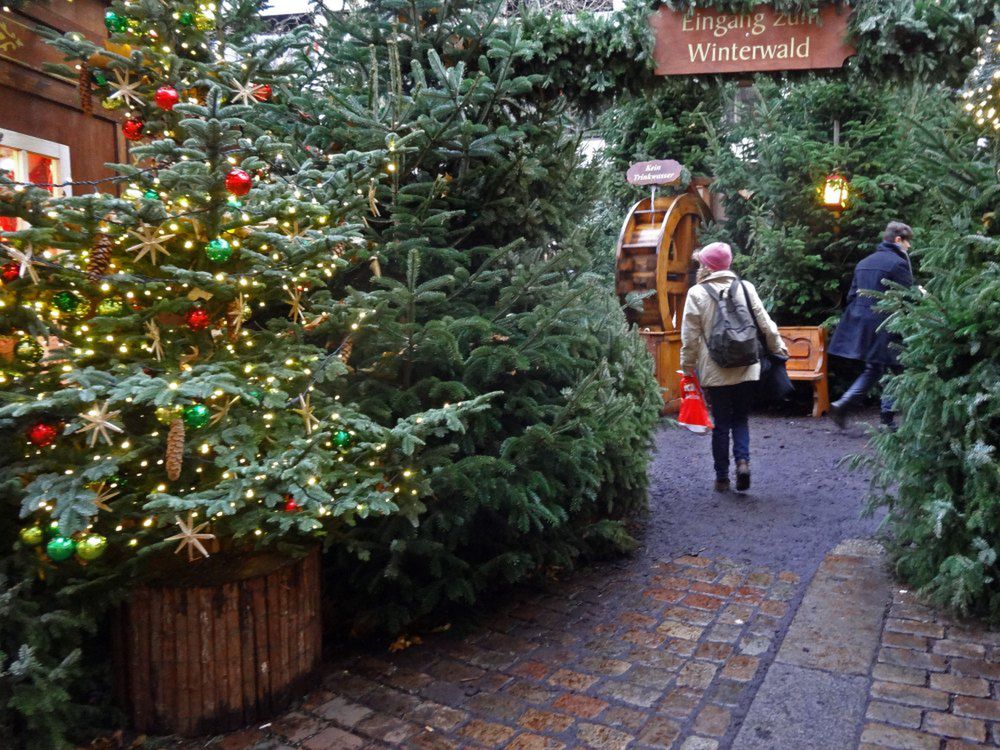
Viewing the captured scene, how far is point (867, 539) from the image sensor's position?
5.20 m

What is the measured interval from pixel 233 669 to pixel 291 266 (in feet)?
5.23

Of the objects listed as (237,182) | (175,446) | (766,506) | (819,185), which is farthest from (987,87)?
(819,185)

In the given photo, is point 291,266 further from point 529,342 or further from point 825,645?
point 825,645

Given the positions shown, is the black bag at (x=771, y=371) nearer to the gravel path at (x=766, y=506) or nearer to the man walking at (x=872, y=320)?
the gravel path at (x=766, y=506)

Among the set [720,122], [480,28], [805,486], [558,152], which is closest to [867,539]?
[805,486]

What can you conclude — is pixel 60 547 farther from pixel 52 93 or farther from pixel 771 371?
pixel 771 371

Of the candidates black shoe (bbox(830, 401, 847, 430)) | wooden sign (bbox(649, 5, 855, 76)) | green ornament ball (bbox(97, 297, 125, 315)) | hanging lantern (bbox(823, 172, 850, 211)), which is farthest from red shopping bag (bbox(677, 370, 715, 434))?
hanging lantern (bbox(823, 172, 850, 211))

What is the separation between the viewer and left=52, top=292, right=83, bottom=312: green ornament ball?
2916 mm

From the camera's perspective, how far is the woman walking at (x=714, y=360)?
20.0 ft

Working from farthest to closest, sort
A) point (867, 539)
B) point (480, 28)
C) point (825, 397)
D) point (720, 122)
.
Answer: point (720, 122)
point (825, 397)
point (867, 539)
point (480, 28)

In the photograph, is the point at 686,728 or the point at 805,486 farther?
the point at 805,486

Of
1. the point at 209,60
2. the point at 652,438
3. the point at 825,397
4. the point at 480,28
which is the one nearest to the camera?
the point at 209,60

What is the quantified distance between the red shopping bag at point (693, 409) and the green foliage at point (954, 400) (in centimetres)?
189

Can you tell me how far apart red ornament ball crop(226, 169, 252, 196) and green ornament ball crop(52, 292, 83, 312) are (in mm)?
700
